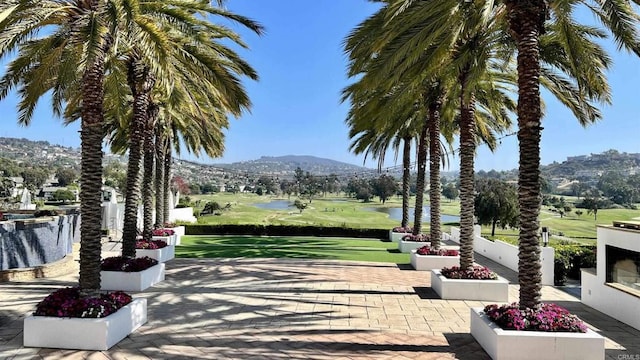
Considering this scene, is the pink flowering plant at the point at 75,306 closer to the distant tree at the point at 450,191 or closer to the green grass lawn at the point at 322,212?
the green grass lawn at the point at 322,212

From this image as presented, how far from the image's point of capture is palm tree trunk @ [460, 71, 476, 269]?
1106cm

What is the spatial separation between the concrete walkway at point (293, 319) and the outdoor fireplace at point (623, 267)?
0.89 m

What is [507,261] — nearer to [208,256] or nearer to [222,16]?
[208,256]

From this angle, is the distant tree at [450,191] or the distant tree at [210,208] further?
the distant tree at [450,191]

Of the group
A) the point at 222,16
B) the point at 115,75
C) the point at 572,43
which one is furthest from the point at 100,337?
the point at 572,43

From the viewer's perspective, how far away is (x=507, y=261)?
16.5 m

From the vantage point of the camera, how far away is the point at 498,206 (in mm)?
38656

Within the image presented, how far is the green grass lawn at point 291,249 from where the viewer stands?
18391 millimetres

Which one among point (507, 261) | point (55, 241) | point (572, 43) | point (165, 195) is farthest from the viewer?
point (165, 195)

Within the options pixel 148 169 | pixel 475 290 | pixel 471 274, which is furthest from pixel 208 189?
pixel 475 290

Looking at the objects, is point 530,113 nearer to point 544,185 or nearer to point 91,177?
point 91,177

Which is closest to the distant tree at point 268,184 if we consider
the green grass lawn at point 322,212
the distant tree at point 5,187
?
the green grass lawn at point 322,212

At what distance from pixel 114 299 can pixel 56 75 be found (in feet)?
20.2

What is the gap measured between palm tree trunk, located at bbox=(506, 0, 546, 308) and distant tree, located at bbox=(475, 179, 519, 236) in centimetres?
3382
